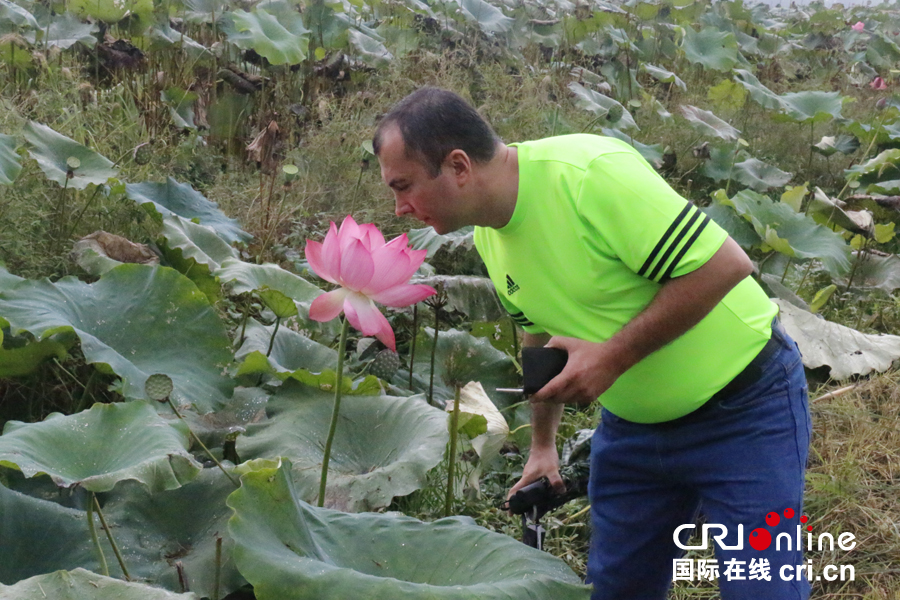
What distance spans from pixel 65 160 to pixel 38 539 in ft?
4.84

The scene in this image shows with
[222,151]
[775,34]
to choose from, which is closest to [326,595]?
[222,151]

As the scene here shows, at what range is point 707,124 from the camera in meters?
4.95

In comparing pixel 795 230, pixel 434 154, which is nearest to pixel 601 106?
pixel 795 230

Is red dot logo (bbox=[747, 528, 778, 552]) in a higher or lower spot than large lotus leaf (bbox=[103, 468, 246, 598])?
higher

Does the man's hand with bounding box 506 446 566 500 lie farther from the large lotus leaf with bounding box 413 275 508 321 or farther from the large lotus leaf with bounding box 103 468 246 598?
the large lotus leaf with bounding box 413 275 508 321

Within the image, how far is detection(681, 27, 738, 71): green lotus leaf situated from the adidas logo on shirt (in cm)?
550

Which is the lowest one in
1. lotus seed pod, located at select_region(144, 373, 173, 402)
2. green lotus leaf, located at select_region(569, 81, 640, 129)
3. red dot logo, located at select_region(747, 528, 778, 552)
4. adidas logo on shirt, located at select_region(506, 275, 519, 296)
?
green lotus leaf, located at select_region(569, 81, 640, 129)

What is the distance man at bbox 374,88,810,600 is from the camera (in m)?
1.38

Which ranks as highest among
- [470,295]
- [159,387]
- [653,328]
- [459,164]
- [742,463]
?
[459,164]

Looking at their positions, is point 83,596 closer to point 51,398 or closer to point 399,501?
point 399,501

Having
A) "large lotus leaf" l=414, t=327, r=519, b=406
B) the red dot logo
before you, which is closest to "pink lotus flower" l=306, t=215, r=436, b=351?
the red dot logo

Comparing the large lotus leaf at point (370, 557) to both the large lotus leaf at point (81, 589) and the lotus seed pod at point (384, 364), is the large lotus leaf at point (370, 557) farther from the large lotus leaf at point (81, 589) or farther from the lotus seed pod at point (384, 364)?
the lotus seed pod at point (384, 364)

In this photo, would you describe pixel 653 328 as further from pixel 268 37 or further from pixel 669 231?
pixel 268 37

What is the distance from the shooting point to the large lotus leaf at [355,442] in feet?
5.71
